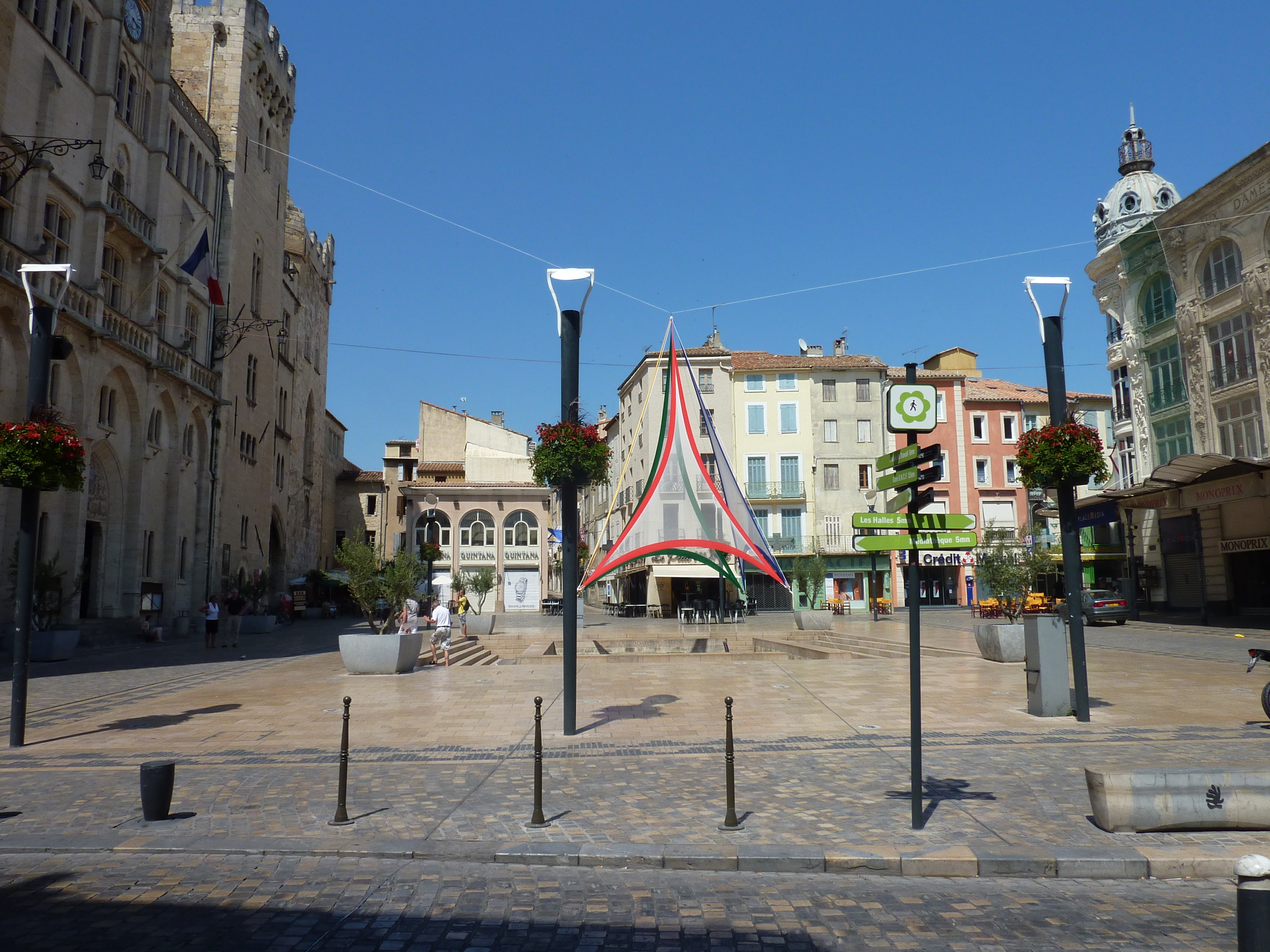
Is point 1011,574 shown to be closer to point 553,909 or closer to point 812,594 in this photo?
point 812,594

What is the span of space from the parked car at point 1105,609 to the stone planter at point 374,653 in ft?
85.4

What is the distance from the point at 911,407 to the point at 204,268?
1105 inches

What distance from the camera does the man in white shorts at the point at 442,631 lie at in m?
19.8

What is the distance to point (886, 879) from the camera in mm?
6047

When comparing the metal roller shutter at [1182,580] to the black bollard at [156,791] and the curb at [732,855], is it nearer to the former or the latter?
the curb at [732,855]

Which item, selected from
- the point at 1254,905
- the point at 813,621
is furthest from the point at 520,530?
the point at 1254,905

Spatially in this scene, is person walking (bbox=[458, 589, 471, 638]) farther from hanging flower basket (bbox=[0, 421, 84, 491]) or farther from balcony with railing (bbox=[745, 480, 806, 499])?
balcony with railing (bbox=[745, 480, 806, 499])

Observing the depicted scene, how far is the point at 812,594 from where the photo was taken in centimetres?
4000

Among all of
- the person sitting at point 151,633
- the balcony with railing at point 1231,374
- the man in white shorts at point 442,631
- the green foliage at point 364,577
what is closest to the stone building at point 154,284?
the person sitting at point 151,633

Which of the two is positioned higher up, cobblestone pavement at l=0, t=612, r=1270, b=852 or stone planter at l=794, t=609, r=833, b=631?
stone planter at l=794, t=609, r=833, b=631

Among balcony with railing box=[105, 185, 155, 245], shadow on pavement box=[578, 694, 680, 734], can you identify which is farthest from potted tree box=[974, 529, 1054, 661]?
balcony with railing box=[105, 185, 155, 245]

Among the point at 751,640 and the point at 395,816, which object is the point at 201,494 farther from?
the point at 395,816

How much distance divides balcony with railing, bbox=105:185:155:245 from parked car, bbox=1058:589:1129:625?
115 ft

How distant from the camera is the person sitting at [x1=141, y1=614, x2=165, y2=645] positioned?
26953 mm
